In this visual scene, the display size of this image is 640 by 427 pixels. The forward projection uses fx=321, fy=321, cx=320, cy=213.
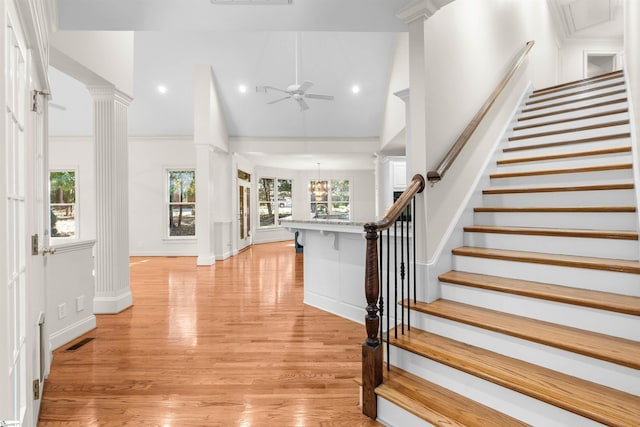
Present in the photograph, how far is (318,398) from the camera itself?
2.00 meters

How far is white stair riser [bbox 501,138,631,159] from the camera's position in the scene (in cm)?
277

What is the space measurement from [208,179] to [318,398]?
5.64 meters

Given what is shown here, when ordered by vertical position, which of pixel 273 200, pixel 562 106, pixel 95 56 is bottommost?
pixel 273 200

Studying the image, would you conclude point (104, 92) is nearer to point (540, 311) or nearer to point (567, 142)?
point (540, 311)

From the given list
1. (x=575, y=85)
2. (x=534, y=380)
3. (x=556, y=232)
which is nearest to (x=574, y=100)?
(x=575, y=85)

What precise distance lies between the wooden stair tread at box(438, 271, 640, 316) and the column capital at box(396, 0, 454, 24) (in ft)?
6.09

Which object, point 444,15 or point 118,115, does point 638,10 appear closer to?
point 444,15

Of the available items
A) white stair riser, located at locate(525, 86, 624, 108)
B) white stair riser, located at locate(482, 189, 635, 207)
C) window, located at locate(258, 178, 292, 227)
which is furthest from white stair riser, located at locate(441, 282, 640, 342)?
window, located at locate(258, 178, 292, 227)

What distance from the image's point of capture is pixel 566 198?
99.7 inches

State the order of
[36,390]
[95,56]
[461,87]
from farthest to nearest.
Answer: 1. [95,56]
2. [461,87]
3. [36,390]

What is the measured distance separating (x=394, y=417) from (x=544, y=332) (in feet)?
2.98

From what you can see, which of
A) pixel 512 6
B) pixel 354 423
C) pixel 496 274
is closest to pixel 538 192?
pixel 496 274

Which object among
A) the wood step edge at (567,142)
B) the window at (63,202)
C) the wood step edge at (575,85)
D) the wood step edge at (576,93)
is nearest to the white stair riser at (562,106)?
the wood step edge at (576,93)

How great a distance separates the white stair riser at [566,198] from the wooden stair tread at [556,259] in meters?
0.56
